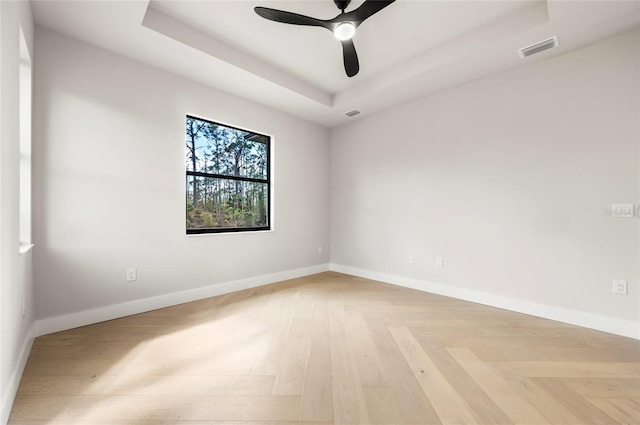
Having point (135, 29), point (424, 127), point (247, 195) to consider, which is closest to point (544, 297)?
point (424, 127)

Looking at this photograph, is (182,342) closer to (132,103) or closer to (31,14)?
(132,103)

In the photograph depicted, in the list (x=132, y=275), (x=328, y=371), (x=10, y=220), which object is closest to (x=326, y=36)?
(x=10, y=220)

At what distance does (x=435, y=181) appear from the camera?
3.52 metres

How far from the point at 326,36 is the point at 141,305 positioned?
3.30 meters

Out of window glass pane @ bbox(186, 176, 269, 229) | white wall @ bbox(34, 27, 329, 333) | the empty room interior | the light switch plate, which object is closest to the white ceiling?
the empty room interior

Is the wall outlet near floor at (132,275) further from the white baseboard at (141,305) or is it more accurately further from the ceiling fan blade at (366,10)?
the ceiling fan blade at (366,10)

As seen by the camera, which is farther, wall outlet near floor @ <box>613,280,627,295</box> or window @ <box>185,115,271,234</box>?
window @ <box>185,115,271,234</box>

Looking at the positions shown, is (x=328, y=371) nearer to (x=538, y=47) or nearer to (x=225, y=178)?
(x=225, y=178)

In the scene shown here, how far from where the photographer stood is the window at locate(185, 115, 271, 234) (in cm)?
326

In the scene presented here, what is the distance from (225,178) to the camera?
3.58 metres

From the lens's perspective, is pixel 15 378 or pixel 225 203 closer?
pixel 15 378

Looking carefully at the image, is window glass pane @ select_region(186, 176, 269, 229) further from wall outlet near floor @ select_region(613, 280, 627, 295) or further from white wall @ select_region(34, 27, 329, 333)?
wall outlet near floor @ select_region(613, 280, 627, 295)

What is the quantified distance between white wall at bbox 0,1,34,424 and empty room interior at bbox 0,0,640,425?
0.08ft

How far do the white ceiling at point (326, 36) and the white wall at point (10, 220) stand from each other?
610 mm
